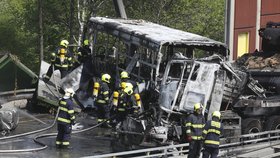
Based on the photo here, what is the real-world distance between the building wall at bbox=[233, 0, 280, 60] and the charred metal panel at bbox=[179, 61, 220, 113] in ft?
48.2

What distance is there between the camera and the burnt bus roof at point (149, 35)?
16172 millimetres

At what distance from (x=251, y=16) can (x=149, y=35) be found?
553 inches

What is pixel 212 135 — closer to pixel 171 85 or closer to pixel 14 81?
pixel 171 85

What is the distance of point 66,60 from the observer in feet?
65.2

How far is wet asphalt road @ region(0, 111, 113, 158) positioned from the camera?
45.8 ft

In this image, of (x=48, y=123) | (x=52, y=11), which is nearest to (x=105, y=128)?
(x=48, y=123)

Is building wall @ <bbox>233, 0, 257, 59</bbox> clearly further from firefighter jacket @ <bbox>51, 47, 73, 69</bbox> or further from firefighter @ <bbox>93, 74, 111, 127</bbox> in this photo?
firefighter @ <bbox>93, 74, 111, 127</bbox>

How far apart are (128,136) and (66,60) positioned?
6228mm

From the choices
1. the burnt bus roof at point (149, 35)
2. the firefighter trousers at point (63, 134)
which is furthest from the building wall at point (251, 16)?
the firefighter trousers at point (63, 134)

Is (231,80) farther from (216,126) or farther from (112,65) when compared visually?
(112,65)

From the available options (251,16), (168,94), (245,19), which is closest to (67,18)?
(245,19)

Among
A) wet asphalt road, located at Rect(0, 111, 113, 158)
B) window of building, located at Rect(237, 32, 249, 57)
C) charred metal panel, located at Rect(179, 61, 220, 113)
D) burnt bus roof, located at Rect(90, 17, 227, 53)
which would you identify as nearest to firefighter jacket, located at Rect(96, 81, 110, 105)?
wet asphalt road, located at Rect(0, 111, 113, 158)

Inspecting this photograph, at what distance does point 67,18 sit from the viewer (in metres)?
38.3

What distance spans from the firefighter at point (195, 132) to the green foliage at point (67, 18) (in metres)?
23.7
